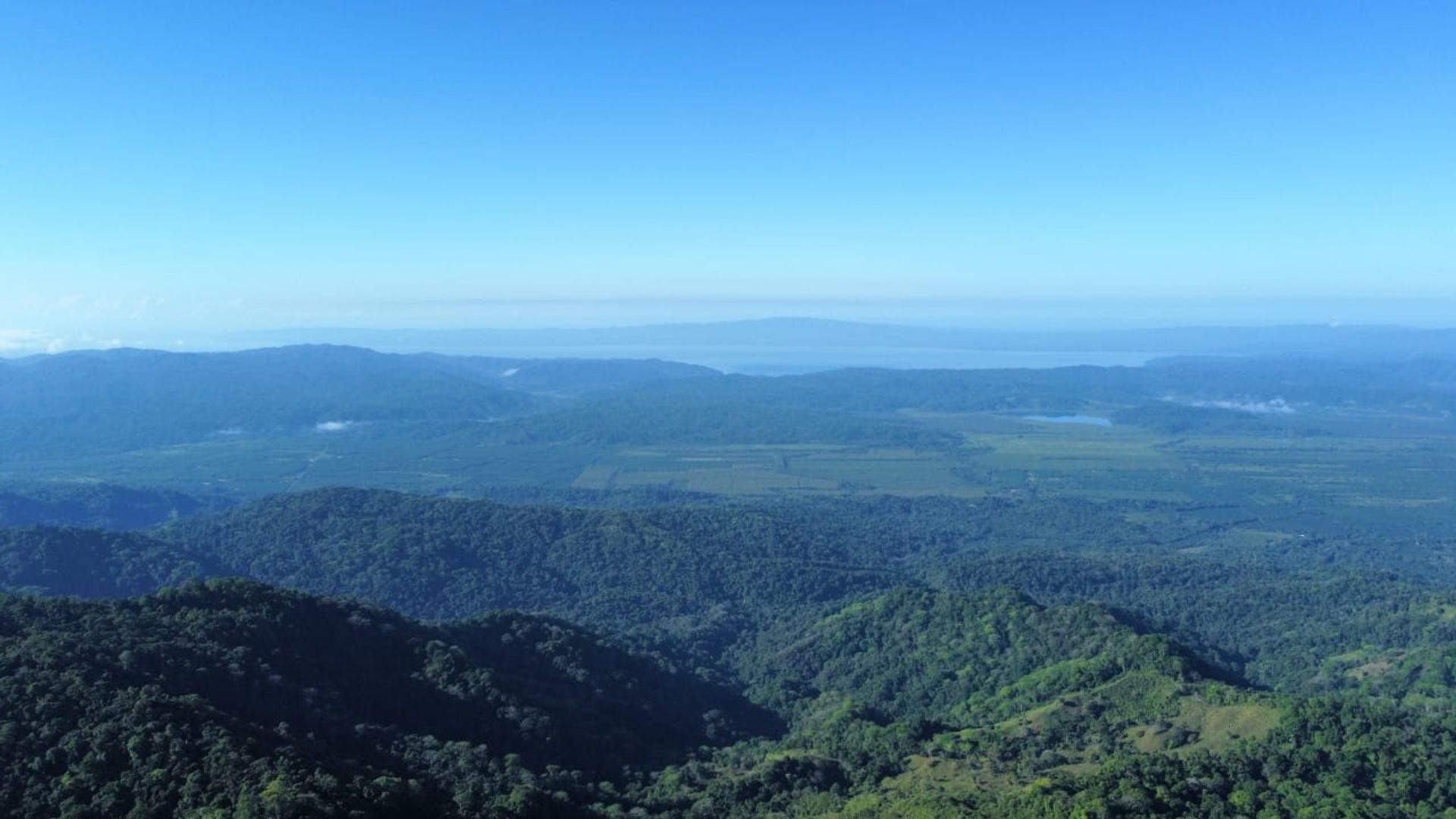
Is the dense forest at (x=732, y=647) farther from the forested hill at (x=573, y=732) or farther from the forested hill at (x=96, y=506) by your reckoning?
the forested hill at (x=96, y=506)

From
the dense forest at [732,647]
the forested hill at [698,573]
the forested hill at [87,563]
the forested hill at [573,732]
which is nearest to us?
the forested hill at [573,732]

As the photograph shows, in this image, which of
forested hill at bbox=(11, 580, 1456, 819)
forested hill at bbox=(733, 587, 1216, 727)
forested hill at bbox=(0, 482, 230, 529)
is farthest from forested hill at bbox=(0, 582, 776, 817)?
forested hill at bbox=(0, 482, 230, 529)

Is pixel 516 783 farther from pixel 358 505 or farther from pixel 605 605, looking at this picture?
pixel 358 505

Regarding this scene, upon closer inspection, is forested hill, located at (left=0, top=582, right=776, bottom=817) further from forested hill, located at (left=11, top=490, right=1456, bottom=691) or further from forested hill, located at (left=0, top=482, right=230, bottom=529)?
forested hill, located at (left=0, top=482, right=230, bottom=529)

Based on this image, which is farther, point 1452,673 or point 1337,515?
point 1337,515

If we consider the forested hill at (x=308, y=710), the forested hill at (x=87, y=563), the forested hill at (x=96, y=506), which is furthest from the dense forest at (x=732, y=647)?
the forested hill at (x=96, y=506)

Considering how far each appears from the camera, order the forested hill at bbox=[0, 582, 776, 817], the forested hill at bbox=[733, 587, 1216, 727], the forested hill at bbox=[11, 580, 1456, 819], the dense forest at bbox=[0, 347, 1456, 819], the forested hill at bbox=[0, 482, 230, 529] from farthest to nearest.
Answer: the forested hill at bbox=[0, 482, 230, 529] → the forested hill at bbox=[733, 587, 1216, 727] → the dense forest at bbox=[0, 347, 1456, 819] → the forested hill at bbox=[11, 580, 1456, 819] → the forested hill at bbox=[0, 582, 776, 817]

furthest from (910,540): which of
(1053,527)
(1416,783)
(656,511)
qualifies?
(1416,783)

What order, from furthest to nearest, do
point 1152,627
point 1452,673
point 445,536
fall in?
point 445,536
point 1152,627
point 1452,673

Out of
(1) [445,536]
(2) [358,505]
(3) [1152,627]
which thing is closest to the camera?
(3) [1152,627]
